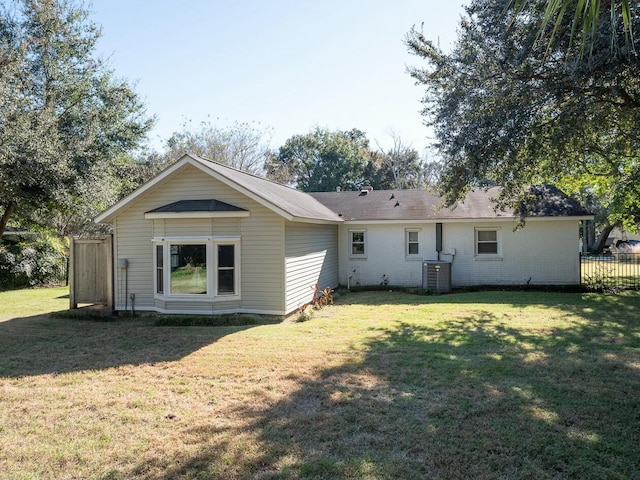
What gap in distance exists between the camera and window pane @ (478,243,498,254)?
51.9ft

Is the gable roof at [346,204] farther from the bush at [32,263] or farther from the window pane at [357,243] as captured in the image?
the bush at [32,263]

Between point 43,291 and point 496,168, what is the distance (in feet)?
57.8

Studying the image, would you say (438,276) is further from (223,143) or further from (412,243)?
(223,143)

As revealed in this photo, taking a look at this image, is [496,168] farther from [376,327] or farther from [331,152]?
[331,152]

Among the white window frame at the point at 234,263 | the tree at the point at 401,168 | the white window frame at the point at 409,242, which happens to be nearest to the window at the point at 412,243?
the white window frame at the point at 409,242

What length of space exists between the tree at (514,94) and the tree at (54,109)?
1323cm

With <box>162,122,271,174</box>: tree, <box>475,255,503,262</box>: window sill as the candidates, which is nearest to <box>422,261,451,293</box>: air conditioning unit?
<box>475,255,503,262</box>: window sill

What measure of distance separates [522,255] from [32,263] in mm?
20348

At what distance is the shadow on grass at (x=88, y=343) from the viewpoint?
7.13 m

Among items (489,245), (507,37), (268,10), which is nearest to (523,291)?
(489,245)

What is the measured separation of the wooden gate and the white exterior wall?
8.53m

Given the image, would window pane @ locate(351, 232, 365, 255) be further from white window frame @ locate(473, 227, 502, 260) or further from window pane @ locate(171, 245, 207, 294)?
window pane @ locate(171, 245, 207, 294)

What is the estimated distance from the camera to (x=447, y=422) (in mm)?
4586

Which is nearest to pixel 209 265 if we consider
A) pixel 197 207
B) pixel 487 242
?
pixel 197 207
